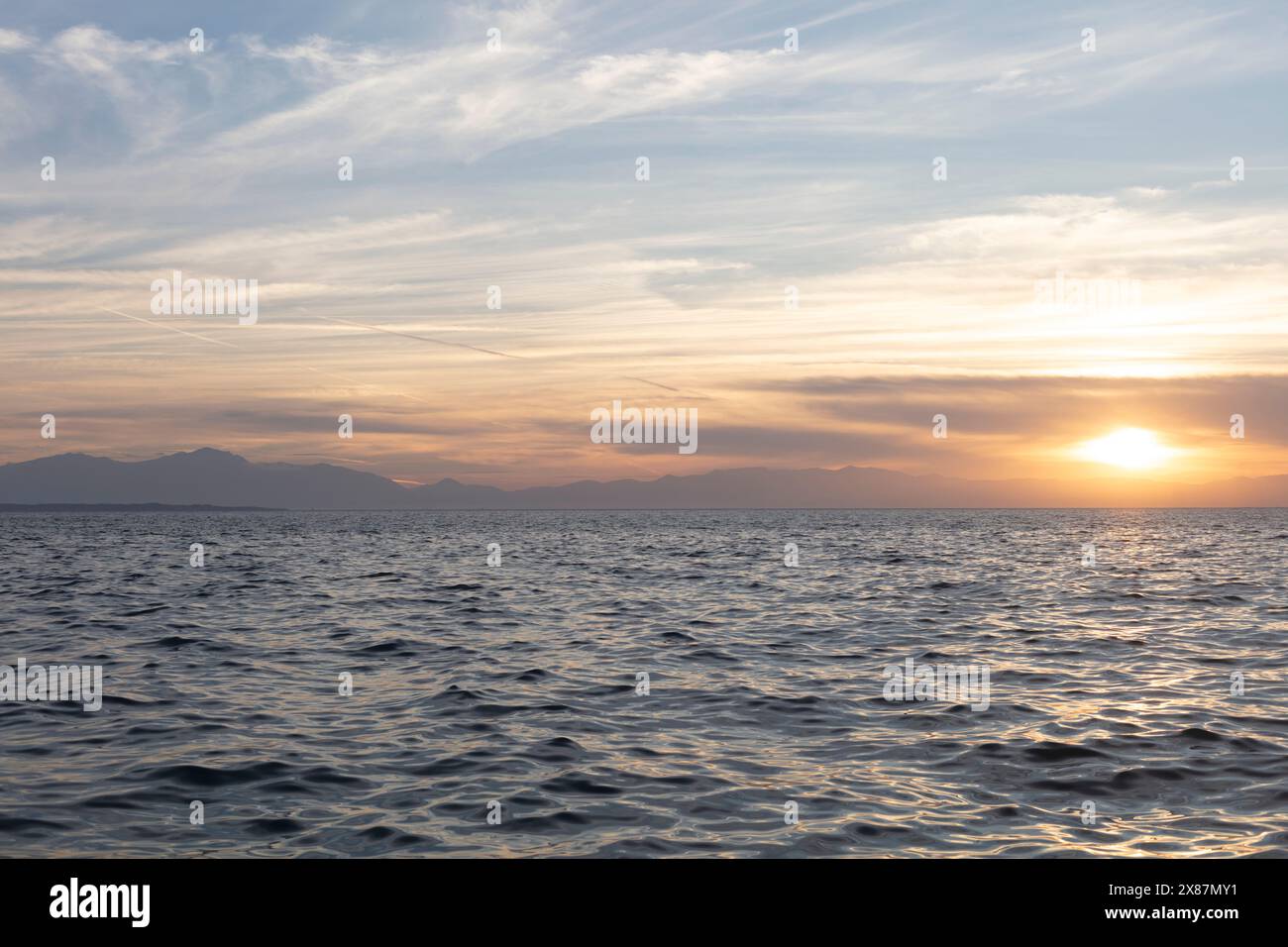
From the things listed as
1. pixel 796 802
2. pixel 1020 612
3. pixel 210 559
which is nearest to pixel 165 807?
pixel 796 802

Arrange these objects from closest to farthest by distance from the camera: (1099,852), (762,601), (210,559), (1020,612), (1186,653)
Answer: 1. (1099,852)
2. (1186,653)
3. (1020,612)
4. (762,601)
5. (210,559)

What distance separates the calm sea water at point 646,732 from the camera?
36.5 ft

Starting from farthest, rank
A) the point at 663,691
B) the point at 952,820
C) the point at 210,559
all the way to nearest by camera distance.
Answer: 1. the point at 210,559
2. the point at 663,691
3. the point at 952,820

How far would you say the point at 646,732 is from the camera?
15.9 metres

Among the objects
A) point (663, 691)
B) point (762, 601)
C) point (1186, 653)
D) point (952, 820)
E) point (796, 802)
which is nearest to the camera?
point (952, 820)

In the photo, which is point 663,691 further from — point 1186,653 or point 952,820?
point 1186,653

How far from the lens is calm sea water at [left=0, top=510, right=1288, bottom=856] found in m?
11.1
